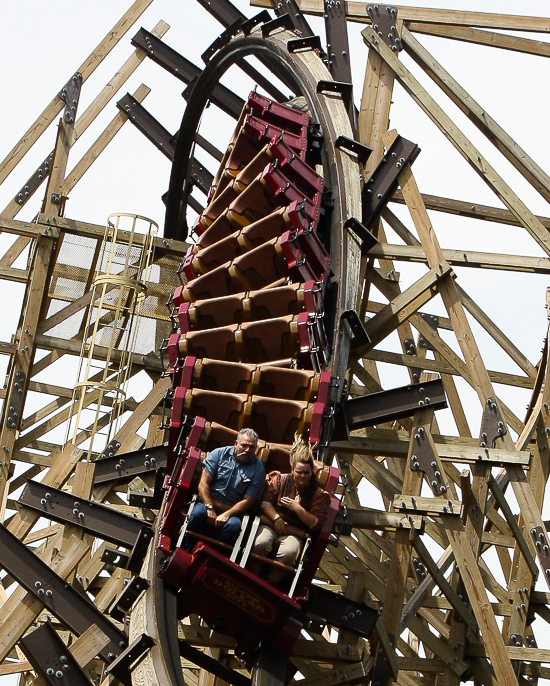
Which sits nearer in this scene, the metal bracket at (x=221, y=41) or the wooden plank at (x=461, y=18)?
the wooden plank at (x=461, y=18)

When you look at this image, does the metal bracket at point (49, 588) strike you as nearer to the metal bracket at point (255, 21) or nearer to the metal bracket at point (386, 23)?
the metal bracket at point (386, 23)

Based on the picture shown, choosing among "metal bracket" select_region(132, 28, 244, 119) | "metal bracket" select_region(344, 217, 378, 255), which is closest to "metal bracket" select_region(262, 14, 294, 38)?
"metal bracket" select_region(132, 28, 244, 119)

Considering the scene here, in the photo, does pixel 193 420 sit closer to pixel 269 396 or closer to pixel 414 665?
pixel 269 396

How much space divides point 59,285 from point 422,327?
358 cm

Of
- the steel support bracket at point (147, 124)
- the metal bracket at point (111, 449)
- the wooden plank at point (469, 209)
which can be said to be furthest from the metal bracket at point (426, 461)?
the steel support bracket at point (147, 124)

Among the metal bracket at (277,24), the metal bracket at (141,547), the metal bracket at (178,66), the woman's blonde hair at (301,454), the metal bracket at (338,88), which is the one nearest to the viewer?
the woman's blonde hair at (301,454)

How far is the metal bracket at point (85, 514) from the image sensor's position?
24.8 feet

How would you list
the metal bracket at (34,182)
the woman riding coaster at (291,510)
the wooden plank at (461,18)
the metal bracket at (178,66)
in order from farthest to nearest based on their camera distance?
the metal bracket at (178,66)
the metal bracket at (34,182)
the wooden plank at (461,18)
the woman riding coaster at (291,510)

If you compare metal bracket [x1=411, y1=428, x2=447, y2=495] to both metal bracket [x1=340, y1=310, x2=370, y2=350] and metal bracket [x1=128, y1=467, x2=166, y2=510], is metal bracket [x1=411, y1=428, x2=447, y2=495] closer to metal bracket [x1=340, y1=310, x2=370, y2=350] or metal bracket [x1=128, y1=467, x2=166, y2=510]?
metal bracket [x1=340, y1=310, x2=370, y2=350]

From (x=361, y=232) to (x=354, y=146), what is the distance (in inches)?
35.1

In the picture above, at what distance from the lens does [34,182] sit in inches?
482

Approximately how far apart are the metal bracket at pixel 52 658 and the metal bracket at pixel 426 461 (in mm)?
2680

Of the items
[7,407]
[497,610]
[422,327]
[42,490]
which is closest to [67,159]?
[7,407]

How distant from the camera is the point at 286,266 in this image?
27.5 feet
